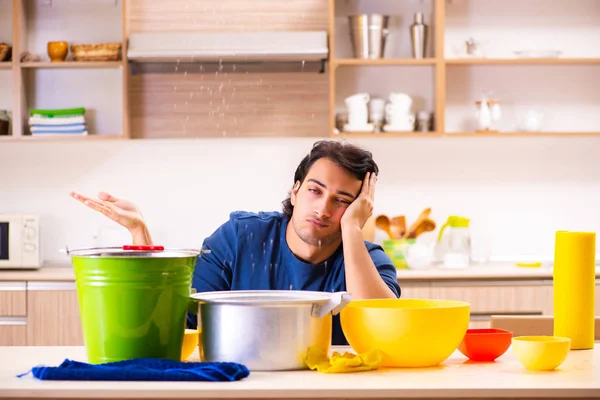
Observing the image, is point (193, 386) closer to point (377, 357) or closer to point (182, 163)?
point (377, 357)

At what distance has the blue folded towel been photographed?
54.7 inches

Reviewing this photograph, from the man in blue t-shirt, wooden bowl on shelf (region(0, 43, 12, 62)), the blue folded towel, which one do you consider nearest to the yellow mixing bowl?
the blue folded towel

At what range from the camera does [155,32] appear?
172 inches

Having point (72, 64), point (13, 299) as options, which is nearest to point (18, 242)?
point (13, 299)

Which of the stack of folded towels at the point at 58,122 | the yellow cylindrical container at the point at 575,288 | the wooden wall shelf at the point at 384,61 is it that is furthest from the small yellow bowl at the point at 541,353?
the stack of folded towels at the point at 58,122

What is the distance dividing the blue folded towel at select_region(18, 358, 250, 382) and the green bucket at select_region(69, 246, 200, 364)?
2.7 inches

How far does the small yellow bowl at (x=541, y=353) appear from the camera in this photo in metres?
1.54

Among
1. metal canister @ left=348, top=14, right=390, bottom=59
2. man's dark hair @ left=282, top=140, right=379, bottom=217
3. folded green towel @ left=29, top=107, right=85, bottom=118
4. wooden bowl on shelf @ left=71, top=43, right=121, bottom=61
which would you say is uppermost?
metal canister @ left=348, top=14, right=390, bottom=59

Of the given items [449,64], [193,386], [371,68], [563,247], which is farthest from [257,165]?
[193,386]

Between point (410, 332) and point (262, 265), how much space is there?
33.3 inches

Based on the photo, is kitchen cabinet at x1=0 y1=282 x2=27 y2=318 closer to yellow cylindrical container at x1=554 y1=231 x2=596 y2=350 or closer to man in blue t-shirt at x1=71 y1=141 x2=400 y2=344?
man in blue t-shirt at x1=71 y1=141 x2=400 y2=344

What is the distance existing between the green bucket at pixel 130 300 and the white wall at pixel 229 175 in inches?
122

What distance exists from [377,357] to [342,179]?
2.86ft

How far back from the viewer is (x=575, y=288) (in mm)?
1852
